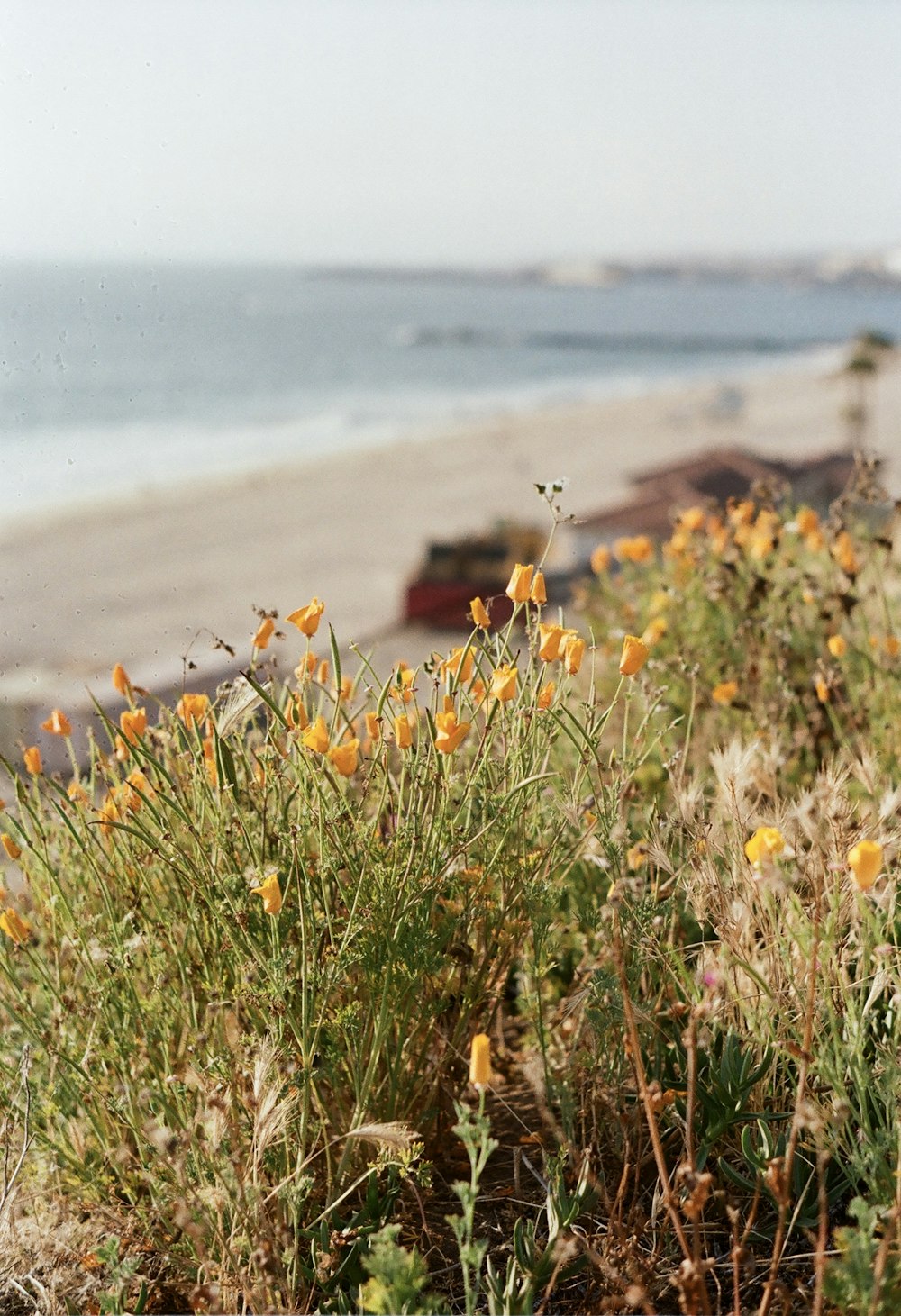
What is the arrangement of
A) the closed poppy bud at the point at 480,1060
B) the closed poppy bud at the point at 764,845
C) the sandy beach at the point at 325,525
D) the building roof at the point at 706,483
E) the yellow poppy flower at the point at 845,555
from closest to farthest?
1. the closed poppy bud at the point at 480,1060
2. the closed poppy bud at the point at 764,845
3. the yellow poppy flower at the point at 845,555
4. the building roof at the point at 706,483
5. the sandy beach at the point at 325,525

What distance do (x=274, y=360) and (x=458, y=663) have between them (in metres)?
61.4

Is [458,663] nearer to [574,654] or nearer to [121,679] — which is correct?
[574,654]

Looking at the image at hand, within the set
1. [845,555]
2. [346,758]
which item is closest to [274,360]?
[845,555]

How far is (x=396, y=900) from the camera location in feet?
6.24

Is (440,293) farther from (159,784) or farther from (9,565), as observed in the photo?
(159,784)

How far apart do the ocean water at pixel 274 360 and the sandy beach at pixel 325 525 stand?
74.7 inches

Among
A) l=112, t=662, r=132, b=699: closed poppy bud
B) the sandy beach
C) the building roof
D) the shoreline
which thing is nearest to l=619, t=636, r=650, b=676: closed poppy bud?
l=112, t=662, r=132, b=699: closed poppy bud

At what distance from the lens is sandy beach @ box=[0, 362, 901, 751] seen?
63.9ft

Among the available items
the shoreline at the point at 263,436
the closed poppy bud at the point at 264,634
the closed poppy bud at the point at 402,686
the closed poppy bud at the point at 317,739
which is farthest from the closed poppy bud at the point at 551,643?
the shoreline at the point at 263,436

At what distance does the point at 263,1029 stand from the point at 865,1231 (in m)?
1.00

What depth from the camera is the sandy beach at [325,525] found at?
63.9ft

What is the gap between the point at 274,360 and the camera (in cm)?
6106

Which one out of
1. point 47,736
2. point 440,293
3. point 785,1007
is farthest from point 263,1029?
point 440,293

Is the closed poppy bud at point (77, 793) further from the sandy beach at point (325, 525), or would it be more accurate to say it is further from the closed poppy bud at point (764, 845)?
the sandy beach at point (325, 525)
